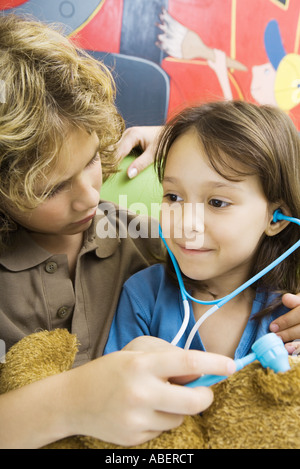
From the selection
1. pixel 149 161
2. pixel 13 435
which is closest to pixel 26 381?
pixel 13 435

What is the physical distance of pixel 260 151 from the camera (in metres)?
0.81

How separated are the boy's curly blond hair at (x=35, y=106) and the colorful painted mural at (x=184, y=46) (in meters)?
0.52

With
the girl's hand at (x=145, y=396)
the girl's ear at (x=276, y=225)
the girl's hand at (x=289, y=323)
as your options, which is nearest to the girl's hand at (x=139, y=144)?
the girl's ear at (x=276, y=225)

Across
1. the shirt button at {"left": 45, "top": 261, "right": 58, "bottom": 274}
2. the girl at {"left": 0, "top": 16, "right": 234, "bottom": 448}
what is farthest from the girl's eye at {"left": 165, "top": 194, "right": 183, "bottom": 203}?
the shirt button at {"left": 45, "top": 261, "right": 58, "bottom": 274}

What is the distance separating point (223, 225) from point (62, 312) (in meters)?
0.35

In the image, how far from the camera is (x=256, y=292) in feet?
2.96

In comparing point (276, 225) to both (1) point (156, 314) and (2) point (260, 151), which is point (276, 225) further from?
(1) point (156, 314)

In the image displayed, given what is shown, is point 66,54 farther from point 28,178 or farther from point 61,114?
point 28,178

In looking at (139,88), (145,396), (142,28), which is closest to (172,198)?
(145,396)

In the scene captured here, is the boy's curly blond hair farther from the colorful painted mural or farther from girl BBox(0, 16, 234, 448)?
the colorful painted mural

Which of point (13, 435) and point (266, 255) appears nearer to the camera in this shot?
point (13, 435)

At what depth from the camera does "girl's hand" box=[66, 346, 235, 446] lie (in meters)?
0.53

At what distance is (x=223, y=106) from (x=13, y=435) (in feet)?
2.13

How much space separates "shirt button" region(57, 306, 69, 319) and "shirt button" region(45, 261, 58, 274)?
73mm
